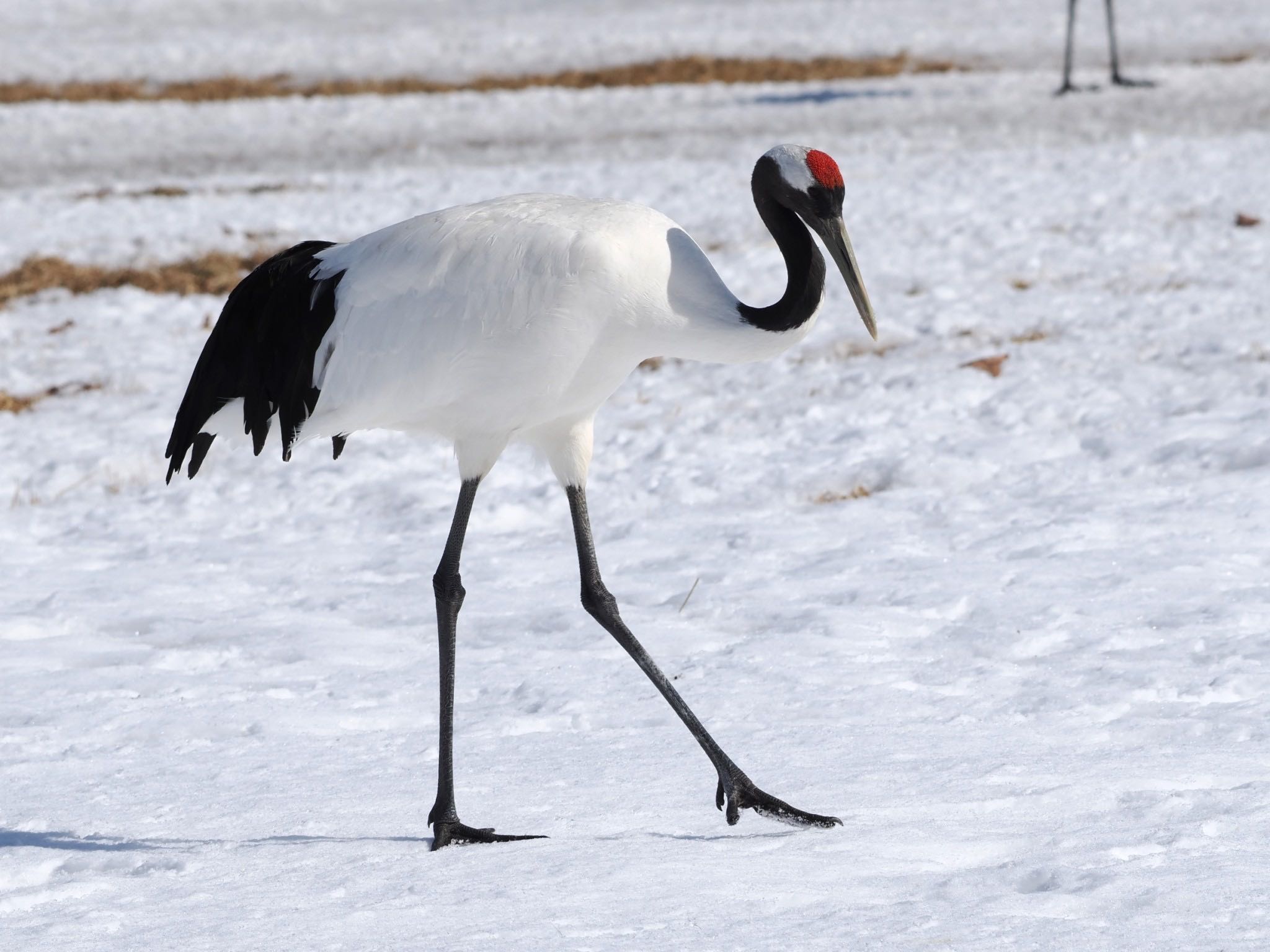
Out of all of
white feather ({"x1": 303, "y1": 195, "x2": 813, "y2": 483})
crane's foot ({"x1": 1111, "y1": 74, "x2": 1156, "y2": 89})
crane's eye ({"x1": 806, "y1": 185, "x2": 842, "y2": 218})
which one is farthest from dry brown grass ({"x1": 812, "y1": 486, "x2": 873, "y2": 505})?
crane's foot ({"x1": 1111, "y1": 74, "x2": 1156, "y2": 89})

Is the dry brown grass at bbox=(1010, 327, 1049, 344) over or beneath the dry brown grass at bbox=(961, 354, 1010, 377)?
beneath

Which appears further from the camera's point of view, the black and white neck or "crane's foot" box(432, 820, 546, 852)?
the black and white neck

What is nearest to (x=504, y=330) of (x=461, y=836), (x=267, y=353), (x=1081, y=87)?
(x=267, y=353)

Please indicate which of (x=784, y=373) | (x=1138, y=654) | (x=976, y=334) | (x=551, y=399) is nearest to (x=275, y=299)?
(x=551, y=399)

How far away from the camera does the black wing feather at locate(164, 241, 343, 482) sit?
366cm

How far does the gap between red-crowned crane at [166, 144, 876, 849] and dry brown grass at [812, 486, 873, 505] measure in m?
2.09

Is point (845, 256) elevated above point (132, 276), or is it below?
above

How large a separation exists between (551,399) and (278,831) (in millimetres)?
1061

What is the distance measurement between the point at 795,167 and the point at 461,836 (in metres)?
1.58

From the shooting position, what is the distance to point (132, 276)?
918 cm

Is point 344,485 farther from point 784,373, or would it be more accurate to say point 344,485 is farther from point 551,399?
point 551,399

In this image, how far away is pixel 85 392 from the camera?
729 centimetres

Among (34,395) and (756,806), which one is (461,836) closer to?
(756,806)

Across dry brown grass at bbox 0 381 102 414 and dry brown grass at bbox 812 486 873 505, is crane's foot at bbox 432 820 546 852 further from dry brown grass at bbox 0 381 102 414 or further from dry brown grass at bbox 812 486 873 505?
dry brown grass at bbox 0 381 102 414
